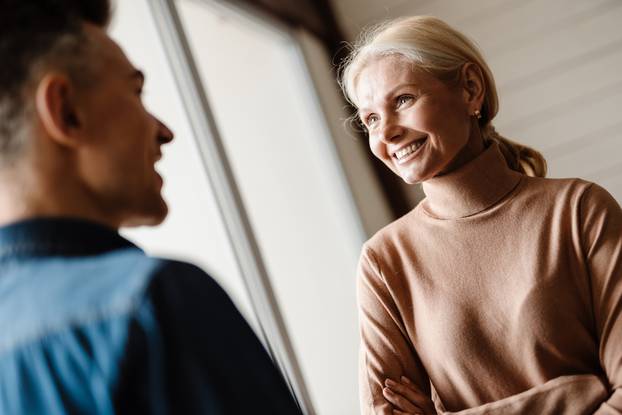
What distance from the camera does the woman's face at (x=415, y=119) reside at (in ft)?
3.48

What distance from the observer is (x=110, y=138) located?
0.59 m

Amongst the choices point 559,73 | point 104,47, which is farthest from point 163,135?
point 559,73

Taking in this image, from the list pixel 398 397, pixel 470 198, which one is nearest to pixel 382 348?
pixel 398 397

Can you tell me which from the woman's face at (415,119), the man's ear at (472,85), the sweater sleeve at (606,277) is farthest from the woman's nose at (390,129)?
the sweater sleeve at (606,277)

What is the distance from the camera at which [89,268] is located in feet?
1.76

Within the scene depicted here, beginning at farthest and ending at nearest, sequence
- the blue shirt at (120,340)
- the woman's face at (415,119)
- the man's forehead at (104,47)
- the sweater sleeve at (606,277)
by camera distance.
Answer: the woman's face at (415,119) < the sweater sleeve at (606,277) < the man's forehead at (104,47) < the blue shirt at (120,340)

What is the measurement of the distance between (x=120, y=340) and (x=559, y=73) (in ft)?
11.2

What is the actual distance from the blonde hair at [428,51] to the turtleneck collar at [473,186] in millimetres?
85

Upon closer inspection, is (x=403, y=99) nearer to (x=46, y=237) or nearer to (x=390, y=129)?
(x=390, y=129)

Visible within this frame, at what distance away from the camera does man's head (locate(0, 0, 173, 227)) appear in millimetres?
564

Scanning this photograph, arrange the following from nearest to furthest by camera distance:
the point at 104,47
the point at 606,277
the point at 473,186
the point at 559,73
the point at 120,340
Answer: the point at 120,340 → the point at 104,47 → the point at 606,277 → the point at 473,186 → the point at 559,73

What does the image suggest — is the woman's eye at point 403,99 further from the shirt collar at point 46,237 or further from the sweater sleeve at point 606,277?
the shirt collar at point 46,237

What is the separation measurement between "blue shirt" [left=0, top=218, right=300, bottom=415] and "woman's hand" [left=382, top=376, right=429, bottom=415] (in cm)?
52

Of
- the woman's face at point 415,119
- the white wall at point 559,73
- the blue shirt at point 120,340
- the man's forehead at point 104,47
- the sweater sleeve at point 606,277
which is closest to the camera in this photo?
the blue shirt at point 120,340
